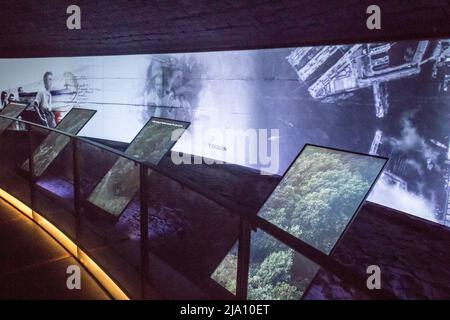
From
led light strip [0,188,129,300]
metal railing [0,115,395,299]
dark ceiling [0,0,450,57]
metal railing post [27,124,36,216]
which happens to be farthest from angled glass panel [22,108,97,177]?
metal railing [0,115,395,299]

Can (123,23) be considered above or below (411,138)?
above

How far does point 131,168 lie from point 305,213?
1.78 metres

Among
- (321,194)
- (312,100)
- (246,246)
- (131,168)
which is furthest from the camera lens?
(312,100)

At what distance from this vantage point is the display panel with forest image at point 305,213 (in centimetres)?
236

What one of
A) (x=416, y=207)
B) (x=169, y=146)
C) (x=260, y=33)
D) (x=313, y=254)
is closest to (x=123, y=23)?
(x=260, y=33)

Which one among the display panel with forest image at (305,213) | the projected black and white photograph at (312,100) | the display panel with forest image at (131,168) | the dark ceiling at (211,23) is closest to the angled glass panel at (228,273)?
the display panel with forest image at (305,213)

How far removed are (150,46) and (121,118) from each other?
6.35 feet

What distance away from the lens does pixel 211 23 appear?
5016mm

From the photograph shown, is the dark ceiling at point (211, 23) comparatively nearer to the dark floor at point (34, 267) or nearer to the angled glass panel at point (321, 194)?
the angled glass panel at point (321, 194)

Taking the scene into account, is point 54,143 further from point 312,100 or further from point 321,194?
point 312,100

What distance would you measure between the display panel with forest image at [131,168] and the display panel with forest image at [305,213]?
4.14 ft

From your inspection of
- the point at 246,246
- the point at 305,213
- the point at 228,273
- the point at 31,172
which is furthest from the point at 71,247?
the point at 246,246

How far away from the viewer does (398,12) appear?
3541 millimetres

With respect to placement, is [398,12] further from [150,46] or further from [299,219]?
[150,46]
